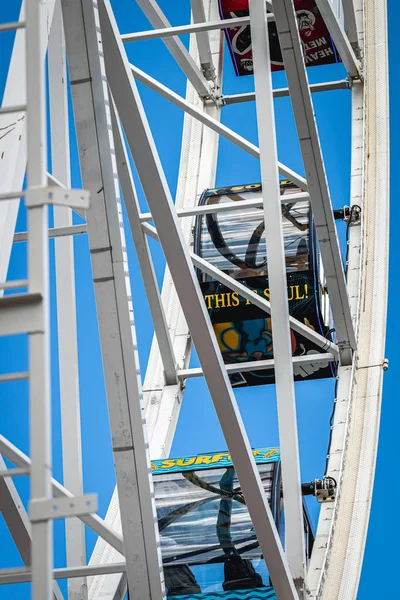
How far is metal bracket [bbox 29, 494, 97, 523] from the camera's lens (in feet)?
12.3

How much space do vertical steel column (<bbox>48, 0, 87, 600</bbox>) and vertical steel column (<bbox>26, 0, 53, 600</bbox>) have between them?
2429 millimetres

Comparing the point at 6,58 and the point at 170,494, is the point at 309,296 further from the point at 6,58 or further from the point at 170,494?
the point at 6,58

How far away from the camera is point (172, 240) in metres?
6.25

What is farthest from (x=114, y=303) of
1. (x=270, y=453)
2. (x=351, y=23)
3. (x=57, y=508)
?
(x=351, y=23)

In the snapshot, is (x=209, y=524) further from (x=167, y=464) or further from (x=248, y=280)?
(x=248, y=280)

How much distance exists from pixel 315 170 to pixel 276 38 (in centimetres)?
414

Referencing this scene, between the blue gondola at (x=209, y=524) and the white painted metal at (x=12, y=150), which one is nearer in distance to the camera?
the white painted metal at (x=12, y=150)

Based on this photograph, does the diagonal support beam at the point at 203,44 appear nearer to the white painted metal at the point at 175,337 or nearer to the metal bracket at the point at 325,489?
the white painted metal at the point at 175,337

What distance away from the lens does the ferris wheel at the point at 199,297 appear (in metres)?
4.88

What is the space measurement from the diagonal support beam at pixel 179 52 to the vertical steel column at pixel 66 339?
4.20m

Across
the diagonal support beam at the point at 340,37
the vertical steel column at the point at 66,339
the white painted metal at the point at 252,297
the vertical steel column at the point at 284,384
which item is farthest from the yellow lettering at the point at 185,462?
the diagonal support beam at the point at 340,37

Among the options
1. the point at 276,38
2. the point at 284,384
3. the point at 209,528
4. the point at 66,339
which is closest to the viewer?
the point at 66,339

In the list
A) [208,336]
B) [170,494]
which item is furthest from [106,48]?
[170,494]

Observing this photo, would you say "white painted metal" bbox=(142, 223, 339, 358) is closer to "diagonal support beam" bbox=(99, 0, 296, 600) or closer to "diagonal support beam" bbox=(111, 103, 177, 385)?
"diagonal support beam" bbox=(111, 103, 177, 385)
